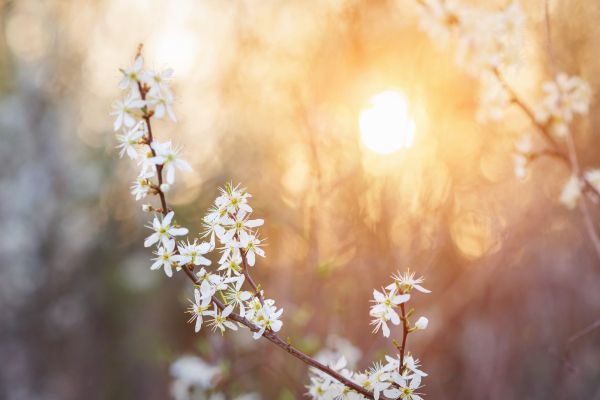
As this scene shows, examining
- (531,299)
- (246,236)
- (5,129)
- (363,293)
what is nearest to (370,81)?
(363,293)

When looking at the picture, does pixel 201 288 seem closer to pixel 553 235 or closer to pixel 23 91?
pixel 553 235

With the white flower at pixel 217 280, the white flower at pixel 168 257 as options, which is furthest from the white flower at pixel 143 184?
the white flower at pixel 217 280

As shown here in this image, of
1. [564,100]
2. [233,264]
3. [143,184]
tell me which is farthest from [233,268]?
[564,100]

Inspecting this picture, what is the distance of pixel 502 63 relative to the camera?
77.9 inches

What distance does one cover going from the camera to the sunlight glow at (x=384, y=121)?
8.38ft

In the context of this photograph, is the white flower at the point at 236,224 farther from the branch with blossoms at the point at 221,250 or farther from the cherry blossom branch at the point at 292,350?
the cherry blossom branch at the point at 292,350

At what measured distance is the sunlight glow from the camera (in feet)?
8.38

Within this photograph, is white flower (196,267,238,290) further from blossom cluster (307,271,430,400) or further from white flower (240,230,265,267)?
blossom cluster (307,271,430,400)

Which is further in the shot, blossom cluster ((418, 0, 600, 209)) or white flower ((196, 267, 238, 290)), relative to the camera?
blossom cluster ((418, 0, 600, 209))

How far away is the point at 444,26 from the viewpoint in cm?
211

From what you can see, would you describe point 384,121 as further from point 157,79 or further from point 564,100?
point 157,79

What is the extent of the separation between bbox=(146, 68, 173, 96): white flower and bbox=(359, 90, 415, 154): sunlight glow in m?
1.68

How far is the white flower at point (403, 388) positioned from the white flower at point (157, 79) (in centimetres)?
120

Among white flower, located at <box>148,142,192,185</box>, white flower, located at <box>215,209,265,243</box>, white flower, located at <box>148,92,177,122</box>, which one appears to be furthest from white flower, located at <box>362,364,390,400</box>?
white flower, located at <box>148,92,177,122</box>
